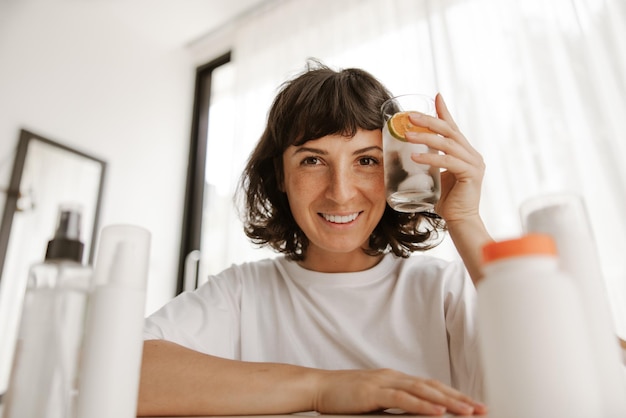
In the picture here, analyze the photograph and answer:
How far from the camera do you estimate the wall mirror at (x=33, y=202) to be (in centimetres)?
206

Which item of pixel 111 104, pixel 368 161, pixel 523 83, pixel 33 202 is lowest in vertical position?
pixel 368 161

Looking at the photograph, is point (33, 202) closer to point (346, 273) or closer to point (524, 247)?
point (346, 273)

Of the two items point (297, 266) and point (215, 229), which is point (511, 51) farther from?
point (215, 229)

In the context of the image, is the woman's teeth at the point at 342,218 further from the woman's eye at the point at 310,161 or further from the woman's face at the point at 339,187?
the woman's eye at the point at 310,161

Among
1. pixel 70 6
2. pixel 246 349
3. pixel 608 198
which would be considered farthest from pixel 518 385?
pixel 70 6

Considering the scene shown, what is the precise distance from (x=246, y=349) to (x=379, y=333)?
315 mm

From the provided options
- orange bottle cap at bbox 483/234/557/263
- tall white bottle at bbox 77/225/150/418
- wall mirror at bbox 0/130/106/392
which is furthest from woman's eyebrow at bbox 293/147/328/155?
wall mirror at bbox 0/130/106/392

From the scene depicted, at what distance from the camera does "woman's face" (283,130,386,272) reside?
1.03 metres

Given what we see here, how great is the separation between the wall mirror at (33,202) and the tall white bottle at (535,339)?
6.74 ft

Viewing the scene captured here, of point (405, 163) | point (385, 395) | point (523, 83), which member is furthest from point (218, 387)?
point (523, 83)

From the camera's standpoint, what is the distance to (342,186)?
101 centimetres

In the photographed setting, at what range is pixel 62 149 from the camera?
240 centimetres

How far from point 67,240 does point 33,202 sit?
6.99 feet

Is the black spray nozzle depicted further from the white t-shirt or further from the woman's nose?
the woman's nose
